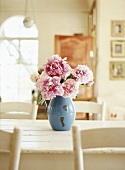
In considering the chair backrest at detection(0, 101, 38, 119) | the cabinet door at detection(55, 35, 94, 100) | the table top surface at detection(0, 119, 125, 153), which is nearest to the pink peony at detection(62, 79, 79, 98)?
the table top surface at detection(0, 119, 125, 153)

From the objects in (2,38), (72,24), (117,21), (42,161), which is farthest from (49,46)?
(42,161)

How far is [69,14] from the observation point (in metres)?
7.89

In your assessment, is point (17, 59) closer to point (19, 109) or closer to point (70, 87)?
point (19, 109)

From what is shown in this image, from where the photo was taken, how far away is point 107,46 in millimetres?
5441

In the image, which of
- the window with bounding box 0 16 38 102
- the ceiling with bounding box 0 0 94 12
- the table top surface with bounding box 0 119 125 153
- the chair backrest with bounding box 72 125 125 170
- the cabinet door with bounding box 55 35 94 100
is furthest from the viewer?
the window with bounding box 0 16 38 102

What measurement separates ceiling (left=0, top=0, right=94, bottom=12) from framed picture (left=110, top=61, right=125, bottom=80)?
287 centimetres

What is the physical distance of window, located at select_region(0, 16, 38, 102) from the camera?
817cm

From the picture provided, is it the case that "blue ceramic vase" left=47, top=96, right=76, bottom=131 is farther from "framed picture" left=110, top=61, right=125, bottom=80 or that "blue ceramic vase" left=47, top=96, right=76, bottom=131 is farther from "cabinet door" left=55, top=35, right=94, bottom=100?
"cabinet door" left=55, top=35, right=94, bottom=100

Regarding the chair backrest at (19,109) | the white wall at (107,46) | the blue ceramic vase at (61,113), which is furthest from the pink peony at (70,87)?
the white wall at (107,46)

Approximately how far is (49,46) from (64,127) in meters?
6.01

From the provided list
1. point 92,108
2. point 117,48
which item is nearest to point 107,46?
point 117,48

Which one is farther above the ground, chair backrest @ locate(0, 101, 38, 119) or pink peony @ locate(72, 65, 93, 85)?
pink peony @ locate(72, 65, 93, 85)

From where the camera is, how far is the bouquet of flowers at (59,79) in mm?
1722

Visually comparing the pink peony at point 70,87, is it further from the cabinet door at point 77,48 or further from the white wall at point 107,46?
the cabinet door at point 77,48
